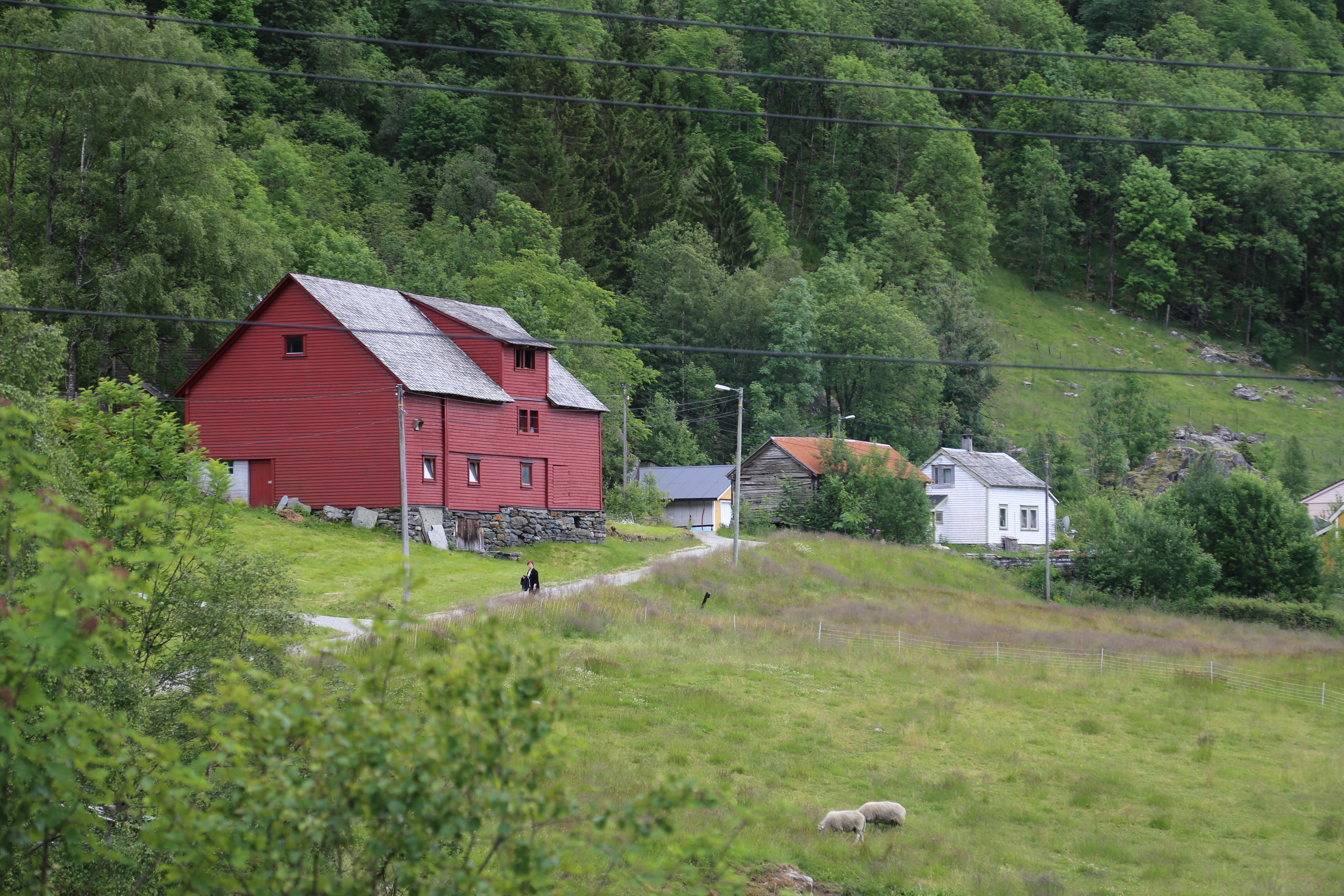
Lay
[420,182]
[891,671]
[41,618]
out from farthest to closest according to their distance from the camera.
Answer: [420,182], [891,671], [41,618]

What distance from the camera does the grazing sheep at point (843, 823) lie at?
663 inches

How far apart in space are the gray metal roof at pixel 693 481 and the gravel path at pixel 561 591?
50.8 feet

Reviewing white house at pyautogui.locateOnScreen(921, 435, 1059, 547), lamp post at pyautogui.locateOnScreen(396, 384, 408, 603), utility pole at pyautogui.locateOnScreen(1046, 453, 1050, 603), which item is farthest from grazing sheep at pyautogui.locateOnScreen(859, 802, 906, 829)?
white house at pyautogui.locateOnScreen(921, 435, 1059, 547)

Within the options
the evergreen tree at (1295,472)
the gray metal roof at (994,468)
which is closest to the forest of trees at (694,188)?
the gray metal roof at (994,468)

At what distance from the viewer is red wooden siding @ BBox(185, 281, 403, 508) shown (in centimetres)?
4091

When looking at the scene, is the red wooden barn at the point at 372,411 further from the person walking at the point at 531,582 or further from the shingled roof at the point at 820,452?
the shingled roof at the point at 820,452

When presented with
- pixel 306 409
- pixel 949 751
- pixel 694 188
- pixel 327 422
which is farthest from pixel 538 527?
pixel 694 188

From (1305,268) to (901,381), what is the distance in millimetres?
68871

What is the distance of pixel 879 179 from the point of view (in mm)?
117875

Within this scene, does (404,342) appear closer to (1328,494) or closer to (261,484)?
(261,484)

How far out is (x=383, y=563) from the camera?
115 feet

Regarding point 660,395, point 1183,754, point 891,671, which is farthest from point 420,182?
point 1183,754

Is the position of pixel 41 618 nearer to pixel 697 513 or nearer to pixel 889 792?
pixel 889 792

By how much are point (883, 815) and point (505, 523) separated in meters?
30.4
